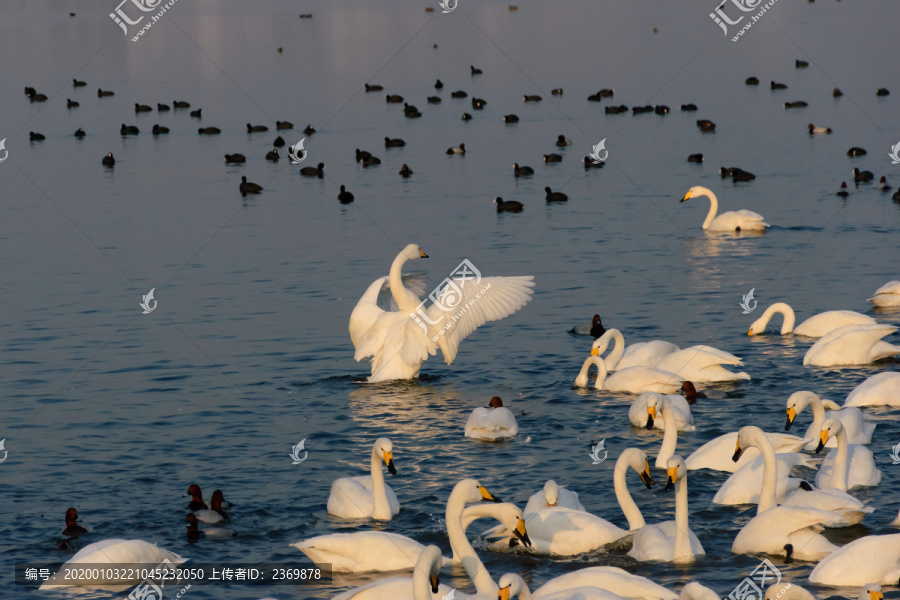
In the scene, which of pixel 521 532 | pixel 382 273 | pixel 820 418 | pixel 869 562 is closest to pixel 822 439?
pixel 820 418

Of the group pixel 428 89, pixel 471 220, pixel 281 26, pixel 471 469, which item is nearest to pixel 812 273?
pixel 471 220

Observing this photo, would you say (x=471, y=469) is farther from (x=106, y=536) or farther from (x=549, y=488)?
(x=106, y=536)

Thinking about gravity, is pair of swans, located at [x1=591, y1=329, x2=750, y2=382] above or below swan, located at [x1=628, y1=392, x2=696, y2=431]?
above

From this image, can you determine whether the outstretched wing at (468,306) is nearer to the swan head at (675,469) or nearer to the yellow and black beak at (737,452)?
the yellow and black beak at (737,452)

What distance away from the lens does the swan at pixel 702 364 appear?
16.2 metres

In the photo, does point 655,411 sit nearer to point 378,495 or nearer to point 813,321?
point 378,495

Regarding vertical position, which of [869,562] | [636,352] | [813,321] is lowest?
[869,562]

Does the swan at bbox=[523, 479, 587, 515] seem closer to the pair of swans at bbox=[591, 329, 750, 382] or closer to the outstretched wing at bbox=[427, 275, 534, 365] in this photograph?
the pair of swans at bbox=[591, 329, 750, 382]

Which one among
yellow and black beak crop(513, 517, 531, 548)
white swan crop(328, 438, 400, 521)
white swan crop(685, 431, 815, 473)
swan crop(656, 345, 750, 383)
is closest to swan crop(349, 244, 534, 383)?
swan crop(656, 345, 750, 383)

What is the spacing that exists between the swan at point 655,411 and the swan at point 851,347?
2733 millimetres

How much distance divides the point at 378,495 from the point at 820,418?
15.4 ft

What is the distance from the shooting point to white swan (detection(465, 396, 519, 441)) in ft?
47.2

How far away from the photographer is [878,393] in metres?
14.7

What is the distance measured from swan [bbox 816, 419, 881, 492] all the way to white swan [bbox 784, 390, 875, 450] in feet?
1.38
